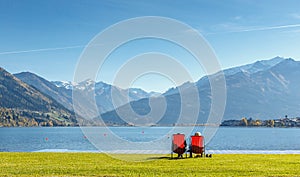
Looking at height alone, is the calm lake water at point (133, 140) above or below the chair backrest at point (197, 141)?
below

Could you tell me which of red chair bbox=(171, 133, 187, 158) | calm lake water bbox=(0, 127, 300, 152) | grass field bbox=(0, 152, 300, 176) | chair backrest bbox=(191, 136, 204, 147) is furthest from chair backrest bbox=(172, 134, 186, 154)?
calm lake water bbox=(0, 127, 300, 152)

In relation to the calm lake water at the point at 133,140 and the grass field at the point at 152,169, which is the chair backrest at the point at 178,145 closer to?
the grass field at the point at 152,169

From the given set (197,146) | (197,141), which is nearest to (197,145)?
(197,146)

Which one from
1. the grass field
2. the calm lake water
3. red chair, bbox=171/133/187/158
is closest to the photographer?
the grass field

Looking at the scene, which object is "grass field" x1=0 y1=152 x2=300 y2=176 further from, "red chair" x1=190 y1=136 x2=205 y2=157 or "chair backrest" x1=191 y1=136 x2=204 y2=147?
"chair backrest" x1=191 y1=136 x2=204 y2=147

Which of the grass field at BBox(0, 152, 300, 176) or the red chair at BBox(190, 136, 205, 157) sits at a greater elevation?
the red chair at BBox(190, 136, 205, 157)

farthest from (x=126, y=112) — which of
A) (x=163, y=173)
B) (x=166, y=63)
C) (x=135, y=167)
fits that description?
(x=163, y=173)

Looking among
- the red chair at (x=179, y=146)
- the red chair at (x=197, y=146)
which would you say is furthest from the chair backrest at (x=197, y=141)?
the red chair at (x=179, y=146)

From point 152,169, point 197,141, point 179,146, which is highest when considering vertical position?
point 197,141

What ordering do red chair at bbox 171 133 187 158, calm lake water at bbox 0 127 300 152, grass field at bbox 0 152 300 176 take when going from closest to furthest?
A: 1. grass field at bbox 0 152 300 176
2. red chair at bbox 171 133 187 158
3. calm lake water at bbox 0 127 300 152

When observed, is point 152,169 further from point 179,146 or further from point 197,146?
point 197,146

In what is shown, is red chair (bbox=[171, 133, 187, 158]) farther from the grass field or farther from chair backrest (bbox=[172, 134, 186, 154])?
the grass field

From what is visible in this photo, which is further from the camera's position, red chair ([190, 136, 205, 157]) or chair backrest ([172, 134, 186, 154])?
red chair ([190, 136, 205, 157])

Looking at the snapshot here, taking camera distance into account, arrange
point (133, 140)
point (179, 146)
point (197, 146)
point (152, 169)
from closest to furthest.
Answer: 1. point (152, 169)
2. point (179, 146)
3. point (197, 146)
4. point (133, 140)
